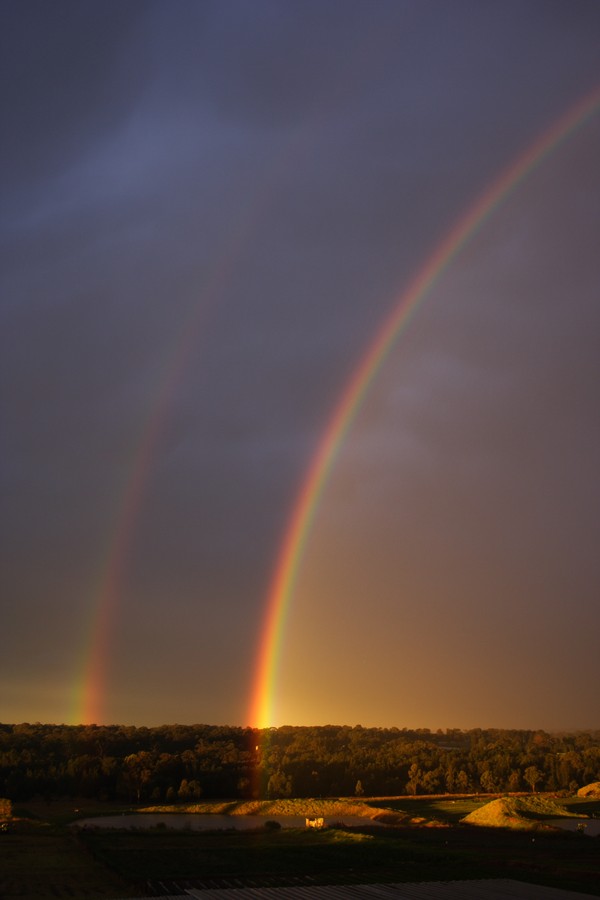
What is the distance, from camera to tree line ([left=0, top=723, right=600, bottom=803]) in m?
86.4

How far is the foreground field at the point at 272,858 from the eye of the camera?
33.5 metres

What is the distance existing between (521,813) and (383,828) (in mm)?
12405

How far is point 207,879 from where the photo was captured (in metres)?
33.8

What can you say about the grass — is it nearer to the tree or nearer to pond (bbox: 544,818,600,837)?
pond (bbox: 544,818,600,837)

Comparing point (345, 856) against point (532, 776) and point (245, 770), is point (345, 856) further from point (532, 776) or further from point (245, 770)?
point (532, 776)

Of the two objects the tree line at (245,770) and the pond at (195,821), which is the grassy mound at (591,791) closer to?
the tree line at (245,770)

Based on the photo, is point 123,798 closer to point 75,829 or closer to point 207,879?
point 75,829

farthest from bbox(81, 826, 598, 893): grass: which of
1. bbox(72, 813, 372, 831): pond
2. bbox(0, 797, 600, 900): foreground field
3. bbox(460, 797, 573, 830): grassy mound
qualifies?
bbox(72, 813, 372, 831): pond

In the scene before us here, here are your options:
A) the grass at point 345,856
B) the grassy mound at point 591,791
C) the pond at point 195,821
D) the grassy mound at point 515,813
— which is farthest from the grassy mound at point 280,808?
the grassy mound at point 591,791

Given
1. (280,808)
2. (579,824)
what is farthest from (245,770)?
(579,824)

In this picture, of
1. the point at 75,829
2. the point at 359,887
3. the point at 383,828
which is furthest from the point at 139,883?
the point at 383,828

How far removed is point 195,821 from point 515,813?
27.1 m

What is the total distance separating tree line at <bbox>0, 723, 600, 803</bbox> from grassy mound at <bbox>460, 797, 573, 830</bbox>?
100 ft

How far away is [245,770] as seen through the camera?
94.8 m
